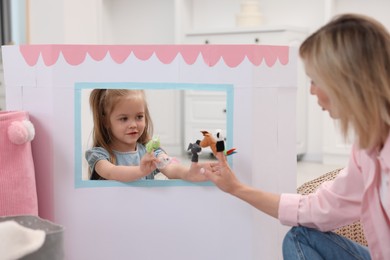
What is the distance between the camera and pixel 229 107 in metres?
1.20

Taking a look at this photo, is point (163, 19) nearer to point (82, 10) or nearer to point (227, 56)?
point (82, 10)

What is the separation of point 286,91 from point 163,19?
2.72 m

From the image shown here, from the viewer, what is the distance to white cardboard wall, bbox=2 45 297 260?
3.91ft

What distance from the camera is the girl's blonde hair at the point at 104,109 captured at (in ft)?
4.08

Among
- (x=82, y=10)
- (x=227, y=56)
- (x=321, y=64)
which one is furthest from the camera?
(x=82, y=10)

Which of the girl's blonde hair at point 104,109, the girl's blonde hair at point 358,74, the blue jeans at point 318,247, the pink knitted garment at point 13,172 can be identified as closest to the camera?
the girl's blonde hair at point 358,74

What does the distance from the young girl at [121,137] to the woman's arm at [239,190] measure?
98 mm

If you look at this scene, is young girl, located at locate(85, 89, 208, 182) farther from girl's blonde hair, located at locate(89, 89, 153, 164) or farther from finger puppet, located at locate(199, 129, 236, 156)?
finger puppet, located at locate(199, 129, 236, 156)

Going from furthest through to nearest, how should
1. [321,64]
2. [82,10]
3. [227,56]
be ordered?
[82,10] → [227,56] → [321,64]

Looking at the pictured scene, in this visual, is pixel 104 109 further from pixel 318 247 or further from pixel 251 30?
pixel 251 30

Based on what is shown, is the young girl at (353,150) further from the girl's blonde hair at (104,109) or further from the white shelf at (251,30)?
the white shelf at (251,30)

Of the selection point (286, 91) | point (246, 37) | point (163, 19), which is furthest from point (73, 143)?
point (163, 19)

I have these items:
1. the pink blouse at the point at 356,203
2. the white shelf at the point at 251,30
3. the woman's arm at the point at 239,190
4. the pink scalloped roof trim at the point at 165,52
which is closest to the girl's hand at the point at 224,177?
the woman's arm at the point at 239,190

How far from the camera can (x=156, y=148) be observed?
120 centimetres
